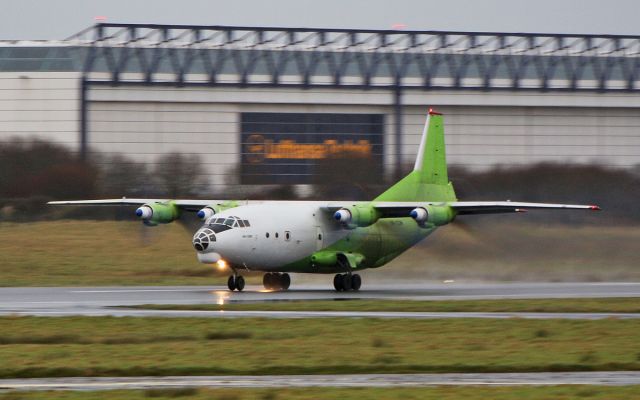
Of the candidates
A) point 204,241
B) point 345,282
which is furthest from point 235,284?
point 345,282

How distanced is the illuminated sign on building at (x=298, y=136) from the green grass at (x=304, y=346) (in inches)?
1975

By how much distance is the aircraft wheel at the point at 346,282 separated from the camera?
40312 millimetres

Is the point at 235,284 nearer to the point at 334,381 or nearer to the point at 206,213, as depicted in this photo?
the point at 206,213

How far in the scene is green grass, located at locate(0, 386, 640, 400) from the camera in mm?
16938

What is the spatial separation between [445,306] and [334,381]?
14.1 m

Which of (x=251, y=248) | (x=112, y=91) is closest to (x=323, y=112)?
(x=112, y=91)

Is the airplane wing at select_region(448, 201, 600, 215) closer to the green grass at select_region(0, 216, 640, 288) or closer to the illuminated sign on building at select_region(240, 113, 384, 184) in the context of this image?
the green grass at select_region(0, 216, 640, 288)

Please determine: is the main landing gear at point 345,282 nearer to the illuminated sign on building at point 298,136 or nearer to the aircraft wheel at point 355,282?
the aircraft wheel at point 355,282

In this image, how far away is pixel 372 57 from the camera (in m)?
86.8

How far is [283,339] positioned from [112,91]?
188 ft

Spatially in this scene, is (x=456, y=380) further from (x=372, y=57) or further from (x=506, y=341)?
(x=372, y=57)

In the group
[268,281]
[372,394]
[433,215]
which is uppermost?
[433,215]

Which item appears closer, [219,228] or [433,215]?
[219,228]

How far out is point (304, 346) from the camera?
76.4 ft
